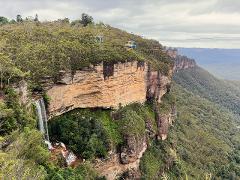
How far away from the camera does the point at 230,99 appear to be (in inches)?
6511

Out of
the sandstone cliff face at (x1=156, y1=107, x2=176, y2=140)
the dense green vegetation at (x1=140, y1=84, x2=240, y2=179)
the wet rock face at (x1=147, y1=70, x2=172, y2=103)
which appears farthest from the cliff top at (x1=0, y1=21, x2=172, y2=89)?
the dense green vegetation at (x1=140, y1=84, x2=240, y2=179)

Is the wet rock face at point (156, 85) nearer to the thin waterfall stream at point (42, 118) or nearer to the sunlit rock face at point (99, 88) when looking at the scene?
the sunlit rock face at point (99, 88)

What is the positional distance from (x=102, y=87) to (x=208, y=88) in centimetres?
11755

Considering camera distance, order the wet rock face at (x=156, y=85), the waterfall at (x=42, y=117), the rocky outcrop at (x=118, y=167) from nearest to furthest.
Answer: the waterfall at (x=42, y=117)
the rocky outcrop at (x=118, y=167)
the wet rock face at (x=156, y=85)

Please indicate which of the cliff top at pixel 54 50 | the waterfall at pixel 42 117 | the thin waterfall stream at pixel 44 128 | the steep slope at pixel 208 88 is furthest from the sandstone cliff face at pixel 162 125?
the steep slope at pixel 208 88

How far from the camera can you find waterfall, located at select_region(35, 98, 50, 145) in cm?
4081

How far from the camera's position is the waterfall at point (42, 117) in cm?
4081

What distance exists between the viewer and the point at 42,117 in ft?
138

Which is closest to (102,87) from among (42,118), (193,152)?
(42,118)

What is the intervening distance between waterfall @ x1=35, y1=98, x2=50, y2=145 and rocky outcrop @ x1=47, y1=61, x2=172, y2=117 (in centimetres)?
169

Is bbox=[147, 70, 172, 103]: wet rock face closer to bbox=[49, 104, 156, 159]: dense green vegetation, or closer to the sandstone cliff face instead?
the sandstone cliff face

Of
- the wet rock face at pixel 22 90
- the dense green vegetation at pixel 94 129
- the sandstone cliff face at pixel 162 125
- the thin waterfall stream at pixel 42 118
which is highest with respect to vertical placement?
the wet rock face at pixel 22 90

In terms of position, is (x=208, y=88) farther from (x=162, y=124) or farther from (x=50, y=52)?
(x=50, y=52)

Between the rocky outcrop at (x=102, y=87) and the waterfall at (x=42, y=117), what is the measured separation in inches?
66.6
